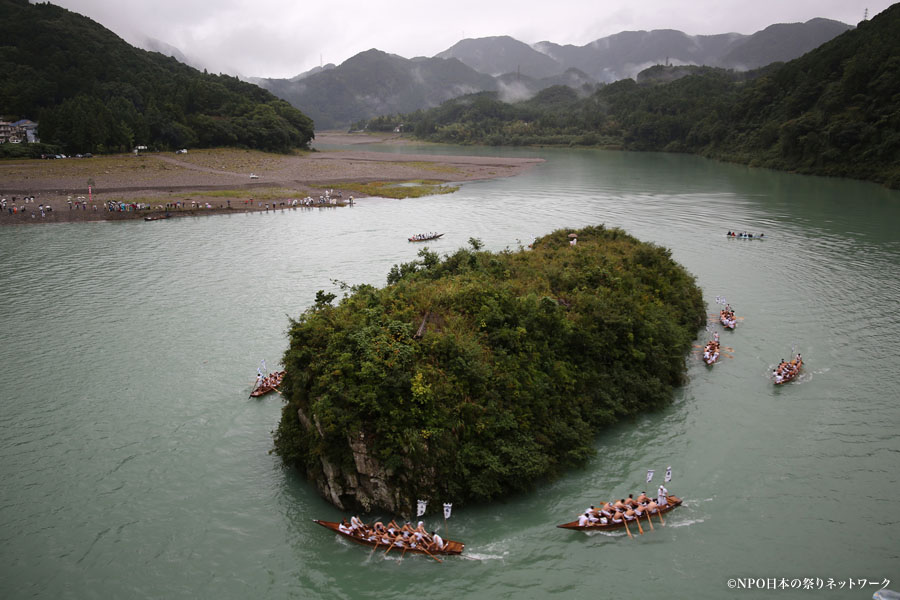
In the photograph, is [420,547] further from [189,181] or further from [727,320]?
[189,181]

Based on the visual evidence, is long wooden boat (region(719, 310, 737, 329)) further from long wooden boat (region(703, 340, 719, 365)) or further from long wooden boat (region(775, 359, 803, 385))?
long wooden boat (region(775, 359, 803, 385))

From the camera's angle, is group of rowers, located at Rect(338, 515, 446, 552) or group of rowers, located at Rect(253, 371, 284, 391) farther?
Result: group of rowers, located at Rect(253, 371, 284, 391)

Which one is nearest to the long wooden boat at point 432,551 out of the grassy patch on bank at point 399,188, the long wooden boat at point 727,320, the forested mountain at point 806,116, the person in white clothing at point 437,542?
the person in white clothing at point 437,542

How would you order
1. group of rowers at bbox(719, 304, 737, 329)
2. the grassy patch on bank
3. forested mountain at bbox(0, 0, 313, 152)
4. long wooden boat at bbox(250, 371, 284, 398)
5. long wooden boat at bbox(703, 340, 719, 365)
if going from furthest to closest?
forested mountain at bbox(0, 0, 313, 152)
the grassy patch on bank
group of rowers at bbox(719, 304, 737, 329)
long wooden boat at bbox(703, 340, 719, 365)
long wooden boat at bbox(250, 371, 284, 398)

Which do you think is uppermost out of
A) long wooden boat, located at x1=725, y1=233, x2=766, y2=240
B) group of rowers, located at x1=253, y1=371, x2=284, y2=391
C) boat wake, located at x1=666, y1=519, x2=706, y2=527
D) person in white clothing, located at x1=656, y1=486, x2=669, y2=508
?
long wooden boat, located at x1=725, y1=233, x2=766, y2=240

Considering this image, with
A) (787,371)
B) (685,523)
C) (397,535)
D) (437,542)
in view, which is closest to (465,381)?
(437,542)

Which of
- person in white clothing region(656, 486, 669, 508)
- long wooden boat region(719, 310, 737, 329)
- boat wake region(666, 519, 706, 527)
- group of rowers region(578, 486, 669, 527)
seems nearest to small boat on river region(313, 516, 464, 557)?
group of rowers region(578, 486, 669, 527)

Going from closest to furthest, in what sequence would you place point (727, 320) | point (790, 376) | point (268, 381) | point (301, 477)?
point (301, 477), point (268, 381), point (790, 376), point (727, 320)
